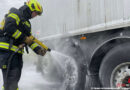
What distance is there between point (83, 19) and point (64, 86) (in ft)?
5.59

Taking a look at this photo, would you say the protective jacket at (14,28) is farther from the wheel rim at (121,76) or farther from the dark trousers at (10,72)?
the wheel rim at (121,76)

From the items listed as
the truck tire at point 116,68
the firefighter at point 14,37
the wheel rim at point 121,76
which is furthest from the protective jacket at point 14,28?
the wheel rim at point 121,76

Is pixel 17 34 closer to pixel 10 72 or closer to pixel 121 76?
pixel 10 72

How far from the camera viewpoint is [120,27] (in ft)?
9.52

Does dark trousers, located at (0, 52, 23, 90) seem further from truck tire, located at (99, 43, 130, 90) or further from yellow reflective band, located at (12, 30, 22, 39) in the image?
truck tire, located at (99, 43, 130, 90)

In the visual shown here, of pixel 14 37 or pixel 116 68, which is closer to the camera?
pixel 14 37

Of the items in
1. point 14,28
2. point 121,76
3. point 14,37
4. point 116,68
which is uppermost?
point 14,28

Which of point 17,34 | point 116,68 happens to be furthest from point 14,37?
point 116,68

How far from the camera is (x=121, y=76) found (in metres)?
2.93

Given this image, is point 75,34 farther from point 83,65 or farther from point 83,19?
point 83,65

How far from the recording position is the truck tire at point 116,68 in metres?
2.89

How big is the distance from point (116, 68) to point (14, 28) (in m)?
1.80

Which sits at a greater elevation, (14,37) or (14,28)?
(14,28)

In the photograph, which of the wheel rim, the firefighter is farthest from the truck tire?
the firefighter
